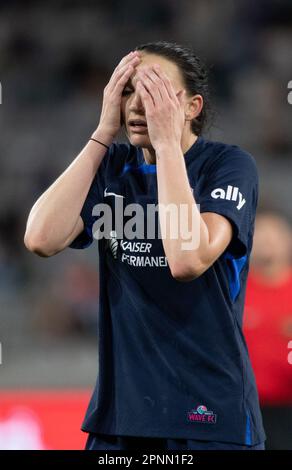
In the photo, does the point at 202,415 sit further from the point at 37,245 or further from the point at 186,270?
the point at 37,245

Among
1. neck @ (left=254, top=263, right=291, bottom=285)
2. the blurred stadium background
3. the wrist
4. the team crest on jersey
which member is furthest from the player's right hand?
the blurred stadium background

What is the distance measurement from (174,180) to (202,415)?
549 millimetres

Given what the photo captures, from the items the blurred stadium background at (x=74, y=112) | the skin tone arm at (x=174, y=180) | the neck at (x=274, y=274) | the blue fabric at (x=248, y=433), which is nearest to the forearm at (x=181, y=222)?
the skin tone arm at (x=174, y=180)

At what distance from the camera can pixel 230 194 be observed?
6.43ft

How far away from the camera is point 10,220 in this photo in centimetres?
595

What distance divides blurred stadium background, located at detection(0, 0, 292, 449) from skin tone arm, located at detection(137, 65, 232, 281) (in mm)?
2827

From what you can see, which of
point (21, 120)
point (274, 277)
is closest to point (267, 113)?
point (21, 120)

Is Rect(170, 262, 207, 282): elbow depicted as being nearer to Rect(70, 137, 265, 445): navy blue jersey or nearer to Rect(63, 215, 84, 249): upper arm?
Rect(70, 137, 265, 445): navy blue jersey

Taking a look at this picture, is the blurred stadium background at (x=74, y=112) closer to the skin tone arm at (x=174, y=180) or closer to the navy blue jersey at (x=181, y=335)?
the navy blue jersey at (x=181, y=335)

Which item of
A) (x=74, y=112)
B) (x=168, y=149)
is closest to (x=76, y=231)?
(x=168, y=149)

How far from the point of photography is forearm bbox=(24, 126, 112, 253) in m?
2.06

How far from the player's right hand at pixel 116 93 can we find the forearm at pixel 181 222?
266 millimetres
